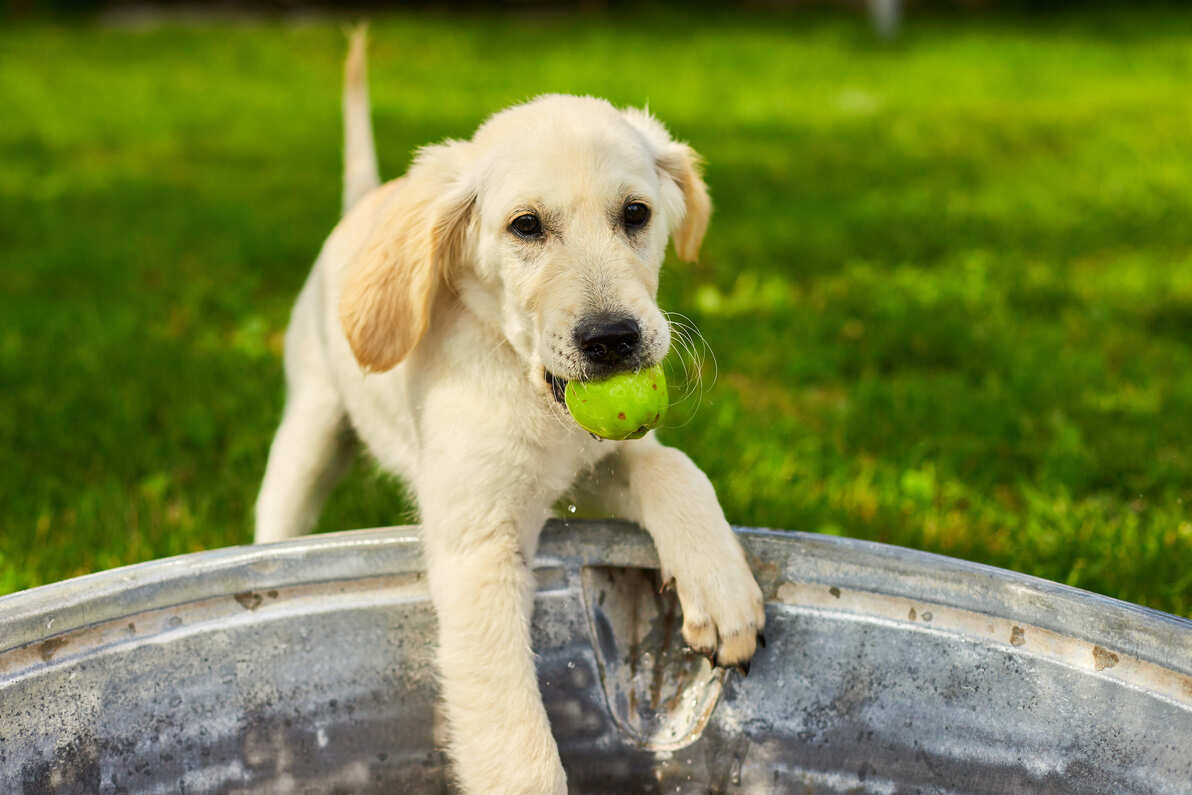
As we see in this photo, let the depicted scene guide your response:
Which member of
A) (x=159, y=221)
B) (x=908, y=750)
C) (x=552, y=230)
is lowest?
(x=159, y=221)

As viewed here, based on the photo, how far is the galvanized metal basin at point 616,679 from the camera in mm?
1868

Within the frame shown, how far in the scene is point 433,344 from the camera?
2293 millimetres

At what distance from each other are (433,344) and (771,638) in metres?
0.78

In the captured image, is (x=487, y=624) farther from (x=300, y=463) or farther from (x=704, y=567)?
(x=300, y=463)

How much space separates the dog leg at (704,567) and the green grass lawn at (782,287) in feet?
2.00

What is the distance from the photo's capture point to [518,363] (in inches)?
85.8

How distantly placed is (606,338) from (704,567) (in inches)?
16.6

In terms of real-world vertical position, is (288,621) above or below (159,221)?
above

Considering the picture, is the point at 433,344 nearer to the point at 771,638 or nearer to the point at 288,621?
the point at 288,621

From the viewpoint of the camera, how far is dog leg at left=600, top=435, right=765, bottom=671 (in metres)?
2.05

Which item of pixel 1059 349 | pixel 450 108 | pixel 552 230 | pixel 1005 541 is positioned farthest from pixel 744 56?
pixel 552 230

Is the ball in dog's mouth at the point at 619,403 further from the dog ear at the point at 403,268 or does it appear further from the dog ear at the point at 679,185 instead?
the dog ear at the point at 679,185

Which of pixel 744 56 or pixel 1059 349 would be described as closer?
pixel 1059 349

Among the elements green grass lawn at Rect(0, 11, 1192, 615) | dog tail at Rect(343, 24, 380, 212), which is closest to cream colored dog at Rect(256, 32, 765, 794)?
green grass lawn at Rect(0, 11, 1192, 615)
